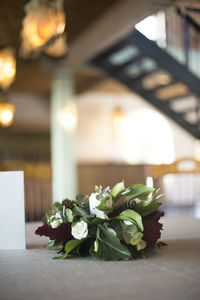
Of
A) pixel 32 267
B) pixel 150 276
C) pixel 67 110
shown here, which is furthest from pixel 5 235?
pixel 67 110

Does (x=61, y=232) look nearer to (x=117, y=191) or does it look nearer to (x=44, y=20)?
(x=117, y=191)

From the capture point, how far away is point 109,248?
1.03 m

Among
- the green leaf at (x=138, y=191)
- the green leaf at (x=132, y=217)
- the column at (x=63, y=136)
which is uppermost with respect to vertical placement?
the column at (x=63, y=136)

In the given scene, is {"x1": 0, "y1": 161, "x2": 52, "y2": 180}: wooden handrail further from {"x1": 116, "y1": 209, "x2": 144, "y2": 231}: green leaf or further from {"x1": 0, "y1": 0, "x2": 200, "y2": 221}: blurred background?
{"x1": 116, "y1": 209, "x2": 144, "y2": 231}: green leaf

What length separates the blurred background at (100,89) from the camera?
3113 millimetres

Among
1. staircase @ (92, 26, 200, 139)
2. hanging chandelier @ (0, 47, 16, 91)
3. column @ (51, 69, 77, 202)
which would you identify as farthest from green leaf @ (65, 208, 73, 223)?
column @ (51, 69, 77, 202)

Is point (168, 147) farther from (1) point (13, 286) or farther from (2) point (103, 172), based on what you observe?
(1) point (13, 286)

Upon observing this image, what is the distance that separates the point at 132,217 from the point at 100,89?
800cm

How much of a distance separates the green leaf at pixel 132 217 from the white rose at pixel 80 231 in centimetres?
9

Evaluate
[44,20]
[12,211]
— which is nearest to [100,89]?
[44,20]

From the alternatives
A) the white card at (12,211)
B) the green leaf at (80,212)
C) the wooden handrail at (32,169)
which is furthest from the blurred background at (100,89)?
the green leaf at (80,212)

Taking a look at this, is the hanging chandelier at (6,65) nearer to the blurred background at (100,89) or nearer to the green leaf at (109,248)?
the blurred background at (100,89)

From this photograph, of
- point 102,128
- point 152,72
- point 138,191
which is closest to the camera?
point 138,191

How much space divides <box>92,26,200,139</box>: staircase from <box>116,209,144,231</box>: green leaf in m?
3.91
